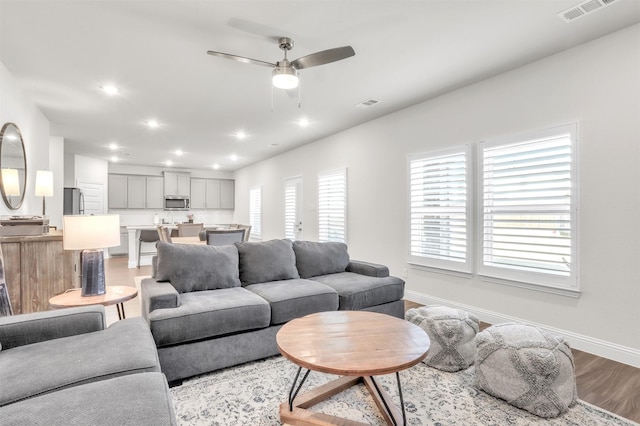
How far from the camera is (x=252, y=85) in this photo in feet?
12.0

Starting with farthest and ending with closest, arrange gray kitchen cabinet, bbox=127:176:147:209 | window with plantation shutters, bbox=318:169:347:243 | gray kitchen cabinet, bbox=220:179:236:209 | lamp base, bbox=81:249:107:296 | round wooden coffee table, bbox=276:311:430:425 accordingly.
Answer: gray kitchen cabinet, bbox=220:179:236:209, gray kitchen cabinet, bbox=127:176:147:209, window with plantation shutters, bbox=318:169:347:243, lamp base, bbox=81:249:107:296, round wooden coffee table, bbox=276:311:430:425

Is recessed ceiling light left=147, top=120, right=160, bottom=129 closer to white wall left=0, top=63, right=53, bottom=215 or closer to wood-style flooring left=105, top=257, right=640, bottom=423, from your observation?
white wall left=0, top=63, right=53, bottom=215

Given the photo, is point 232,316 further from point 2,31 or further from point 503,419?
point 2,31

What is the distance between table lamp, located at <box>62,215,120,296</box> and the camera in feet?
7.64

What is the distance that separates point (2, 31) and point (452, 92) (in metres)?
4.41

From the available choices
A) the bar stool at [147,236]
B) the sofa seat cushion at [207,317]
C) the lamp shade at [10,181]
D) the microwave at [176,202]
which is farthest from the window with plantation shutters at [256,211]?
the sofa seat cushion at [207,317]

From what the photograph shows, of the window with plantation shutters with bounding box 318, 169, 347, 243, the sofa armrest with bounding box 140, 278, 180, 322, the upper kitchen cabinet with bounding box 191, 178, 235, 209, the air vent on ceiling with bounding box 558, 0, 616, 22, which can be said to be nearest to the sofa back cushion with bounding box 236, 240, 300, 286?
the sofa armrest with bounding box 140, 278, 180, 322

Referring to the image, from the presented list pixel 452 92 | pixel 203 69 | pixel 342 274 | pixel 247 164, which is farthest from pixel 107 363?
pixel 247 164

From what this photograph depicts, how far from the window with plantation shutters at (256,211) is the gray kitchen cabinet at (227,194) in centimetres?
155

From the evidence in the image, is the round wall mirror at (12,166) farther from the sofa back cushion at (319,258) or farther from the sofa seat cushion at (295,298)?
the sofa back cushion at (319,258)

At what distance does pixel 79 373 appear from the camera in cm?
133

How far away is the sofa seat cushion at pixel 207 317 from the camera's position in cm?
209

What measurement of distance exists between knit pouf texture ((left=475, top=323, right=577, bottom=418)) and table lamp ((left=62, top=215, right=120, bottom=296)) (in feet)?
9.38

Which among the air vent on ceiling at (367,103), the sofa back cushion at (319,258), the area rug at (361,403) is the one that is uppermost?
the air vent on ceiling at (367,103)
